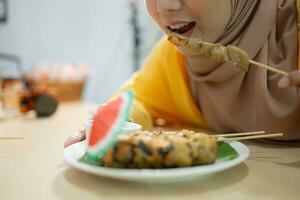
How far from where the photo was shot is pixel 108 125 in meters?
0.64

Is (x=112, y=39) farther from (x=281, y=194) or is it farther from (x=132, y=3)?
(x=281, y=194)

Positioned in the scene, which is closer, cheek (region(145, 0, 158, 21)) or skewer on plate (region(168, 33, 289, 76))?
skewer on plate (region(168, 33, 289, 76))

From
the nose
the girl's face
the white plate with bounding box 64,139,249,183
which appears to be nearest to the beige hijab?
the girl's face

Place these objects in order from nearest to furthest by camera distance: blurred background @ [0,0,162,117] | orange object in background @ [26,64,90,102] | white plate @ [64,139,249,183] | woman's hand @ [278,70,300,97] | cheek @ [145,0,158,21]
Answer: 1. white plate @ [64,139,249,183]
2. woman's hand @ [278,70,300,97]
3. cheek @ [145,0,158,21]
4. orange object in background @ [26,64,90,102]
5. blurred background @ [0,0,162,117]

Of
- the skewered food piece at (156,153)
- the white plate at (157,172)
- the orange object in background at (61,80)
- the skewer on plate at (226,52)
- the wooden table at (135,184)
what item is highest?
the skewer on plate at (226,52)

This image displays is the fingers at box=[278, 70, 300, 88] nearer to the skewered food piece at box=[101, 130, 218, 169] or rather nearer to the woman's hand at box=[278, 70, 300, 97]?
the woman's hand at box=[278, 70, 300, 97]

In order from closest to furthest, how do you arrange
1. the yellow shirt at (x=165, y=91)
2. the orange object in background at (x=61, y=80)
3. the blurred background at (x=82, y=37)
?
the yellow shirt at (x=165, y=91)
the orange object in background at (x=61, y=80)
the blurred background at (x=82, y=37)

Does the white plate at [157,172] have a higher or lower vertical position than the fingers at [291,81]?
lower

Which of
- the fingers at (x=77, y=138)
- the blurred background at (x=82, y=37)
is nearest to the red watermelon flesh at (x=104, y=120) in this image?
the fingers at (x=77, y=138)

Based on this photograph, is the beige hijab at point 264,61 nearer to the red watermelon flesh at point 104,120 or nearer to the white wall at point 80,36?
Answer: the red watermelon flesh at point 104,120

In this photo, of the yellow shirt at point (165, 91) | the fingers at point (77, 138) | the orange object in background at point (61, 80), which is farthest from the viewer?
the orange object in background at point (61, 80)

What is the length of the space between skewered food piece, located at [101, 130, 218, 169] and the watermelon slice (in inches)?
0.8

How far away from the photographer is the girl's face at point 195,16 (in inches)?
36.8

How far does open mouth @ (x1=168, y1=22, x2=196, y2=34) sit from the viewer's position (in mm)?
977
